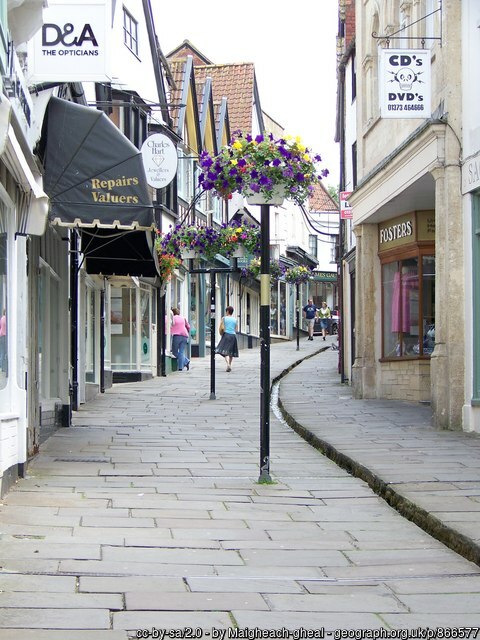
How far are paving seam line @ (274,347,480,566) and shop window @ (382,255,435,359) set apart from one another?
5249 mm

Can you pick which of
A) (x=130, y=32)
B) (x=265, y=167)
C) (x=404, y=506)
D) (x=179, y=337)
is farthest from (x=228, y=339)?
(x=404, y=506)

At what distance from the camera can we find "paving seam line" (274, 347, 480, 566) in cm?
652

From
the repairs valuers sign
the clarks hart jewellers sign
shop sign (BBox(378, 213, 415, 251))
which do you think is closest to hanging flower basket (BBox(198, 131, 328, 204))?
the clarks hart jewellers sign

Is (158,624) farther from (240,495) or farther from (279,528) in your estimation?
(240,495)

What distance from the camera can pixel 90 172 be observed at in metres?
11.0

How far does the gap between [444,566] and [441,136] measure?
27.8 feet

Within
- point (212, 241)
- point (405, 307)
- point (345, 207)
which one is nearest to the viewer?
point (405, 307)

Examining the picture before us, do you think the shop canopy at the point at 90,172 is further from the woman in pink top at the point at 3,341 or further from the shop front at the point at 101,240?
the woman in pink top at the point at 3,341

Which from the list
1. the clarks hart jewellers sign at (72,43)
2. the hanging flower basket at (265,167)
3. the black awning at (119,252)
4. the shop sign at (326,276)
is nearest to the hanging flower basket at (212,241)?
the black awning at (119,252)

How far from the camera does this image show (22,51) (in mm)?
10203

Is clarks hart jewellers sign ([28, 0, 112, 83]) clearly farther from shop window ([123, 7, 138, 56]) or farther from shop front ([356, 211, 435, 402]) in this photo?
shop window ([123, 7, 138, 56])

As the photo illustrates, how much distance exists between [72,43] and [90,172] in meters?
1.35

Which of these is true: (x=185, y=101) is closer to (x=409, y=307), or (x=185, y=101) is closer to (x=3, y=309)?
(x=409, y=307)

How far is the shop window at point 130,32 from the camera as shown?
24.0 meters
